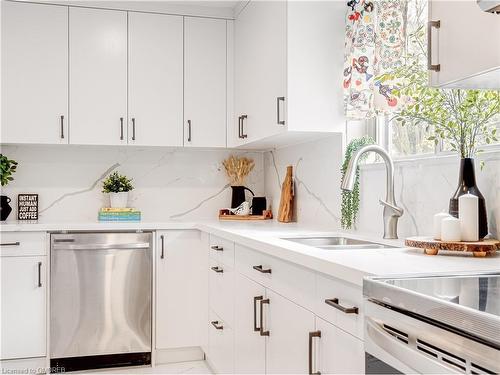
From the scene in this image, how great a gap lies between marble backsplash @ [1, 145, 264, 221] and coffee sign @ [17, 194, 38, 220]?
0.21 ft

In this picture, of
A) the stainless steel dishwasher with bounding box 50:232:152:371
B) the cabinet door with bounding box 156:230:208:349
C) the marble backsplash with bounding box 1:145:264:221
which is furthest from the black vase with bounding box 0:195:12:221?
the cabinet door with bounding box 156:230:208:349

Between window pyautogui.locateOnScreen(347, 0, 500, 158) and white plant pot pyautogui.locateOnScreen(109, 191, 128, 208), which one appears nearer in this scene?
window pyautogui.locateOnScreen(347, 0, 500, 158)

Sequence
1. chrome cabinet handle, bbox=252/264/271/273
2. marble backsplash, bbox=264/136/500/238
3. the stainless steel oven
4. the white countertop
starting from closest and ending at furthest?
1. the stainless steel oven
2. the white countertop
3. marble backsplash, bbox=264/136/500/238
4. chrome cabinet handle, bbox=252/264/271/273

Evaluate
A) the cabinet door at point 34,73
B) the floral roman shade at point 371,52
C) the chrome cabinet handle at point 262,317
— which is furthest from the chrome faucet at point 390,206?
the cabinet door at point 34,73

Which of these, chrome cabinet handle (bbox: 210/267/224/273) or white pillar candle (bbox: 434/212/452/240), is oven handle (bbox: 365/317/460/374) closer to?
white pillar candle (bbox: 434/212/452/240)

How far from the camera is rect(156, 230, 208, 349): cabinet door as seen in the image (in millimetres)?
3531

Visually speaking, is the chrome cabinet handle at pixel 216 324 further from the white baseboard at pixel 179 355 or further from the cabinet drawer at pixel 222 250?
the white baseboard at pixel 179 355

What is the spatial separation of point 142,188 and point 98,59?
3.17 feet

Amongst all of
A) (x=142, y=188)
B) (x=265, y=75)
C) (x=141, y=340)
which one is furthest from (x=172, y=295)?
(x=265, y=75)

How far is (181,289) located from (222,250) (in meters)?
0.67

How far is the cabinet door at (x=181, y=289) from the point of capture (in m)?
3.53

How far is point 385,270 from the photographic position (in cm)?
142

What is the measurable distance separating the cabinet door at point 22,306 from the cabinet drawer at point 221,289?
1.01 metres

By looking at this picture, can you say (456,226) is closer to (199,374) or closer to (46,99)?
(199,374)
